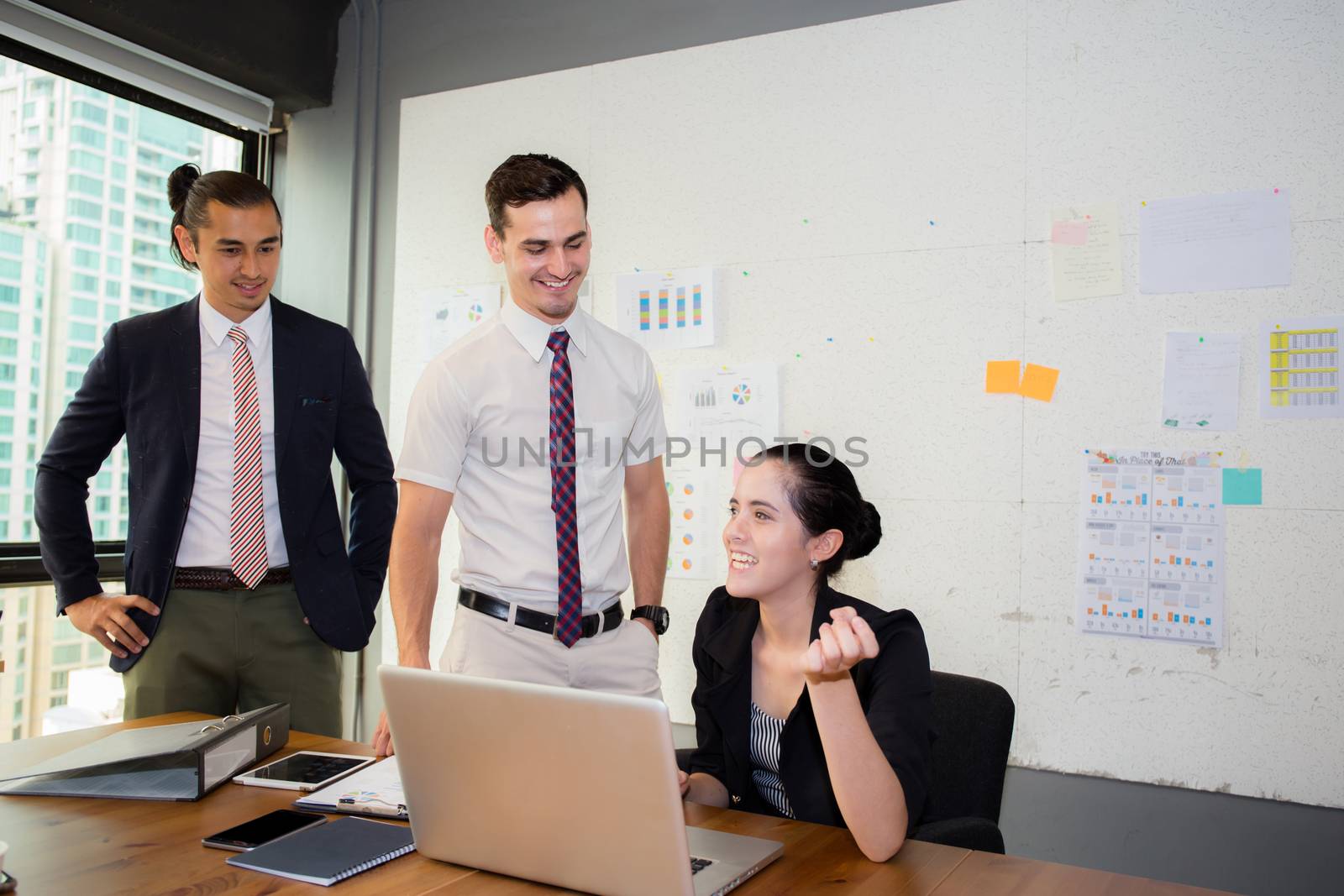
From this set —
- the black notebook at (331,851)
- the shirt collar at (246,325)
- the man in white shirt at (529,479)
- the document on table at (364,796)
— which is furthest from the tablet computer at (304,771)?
the shirt collar at (246,325)

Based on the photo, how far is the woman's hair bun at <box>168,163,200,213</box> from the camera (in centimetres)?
242

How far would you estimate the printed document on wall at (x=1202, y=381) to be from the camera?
2346mm

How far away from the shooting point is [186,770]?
148cm

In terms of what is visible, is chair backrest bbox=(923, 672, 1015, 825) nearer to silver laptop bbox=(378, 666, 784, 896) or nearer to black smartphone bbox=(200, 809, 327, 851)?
silver laptop bbox=(378, 666, 784, 896)

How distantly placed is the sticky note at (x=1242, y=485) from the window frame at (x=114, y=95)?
9.14ft

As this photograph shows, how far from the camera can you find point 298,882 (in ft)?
3.75

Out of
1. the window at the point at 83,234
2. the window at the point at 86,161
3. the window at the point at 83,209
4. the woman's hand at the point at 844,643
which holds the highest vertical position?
the window at the point at 86,161

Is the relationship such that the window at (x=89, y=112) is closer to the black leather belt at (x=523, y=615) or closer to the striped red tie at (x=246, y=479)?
the striped red tie at (x=246, y=479)

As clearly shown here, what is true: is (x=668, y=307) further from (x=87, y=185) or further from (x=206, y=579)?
(x=87, y=185)

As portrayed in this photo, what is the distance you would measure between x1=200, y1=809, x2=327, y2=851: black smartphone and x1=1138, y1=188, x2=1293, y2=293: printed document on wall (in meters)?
2.16

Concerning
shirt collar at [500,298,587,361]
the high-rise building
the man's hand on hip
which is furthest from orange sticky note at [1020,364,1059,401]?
the high-rise building

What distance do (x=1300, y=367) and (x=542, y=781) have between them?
205 centimetres

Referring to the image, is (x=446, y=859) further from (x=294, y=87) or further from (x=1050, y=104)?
(x=294, y=87)

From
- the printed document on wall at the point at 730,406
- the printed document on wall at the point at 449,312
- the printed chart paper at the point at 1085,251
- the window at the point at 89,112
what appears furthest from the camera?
the printed document on wall at the point at 449,312
